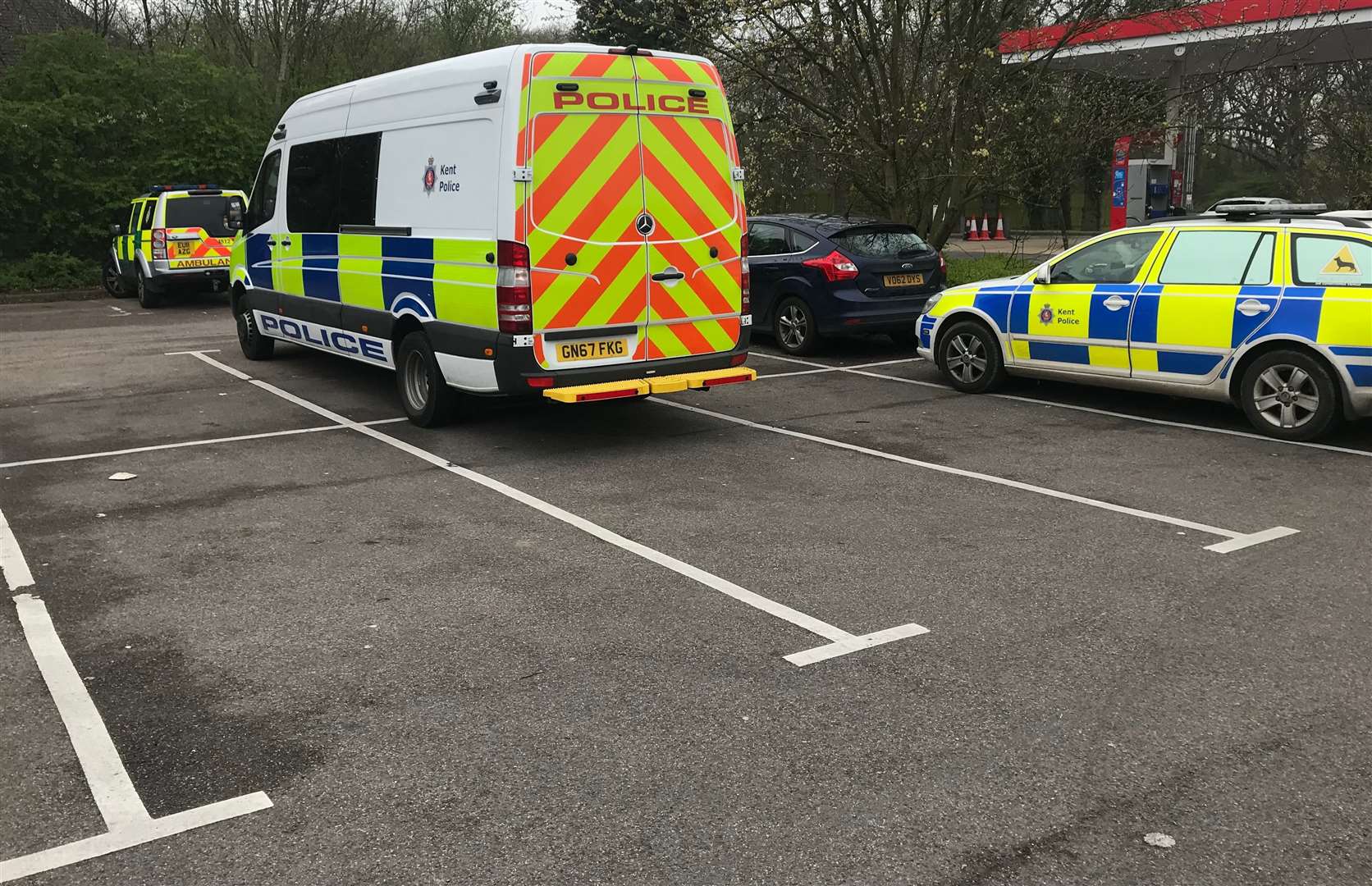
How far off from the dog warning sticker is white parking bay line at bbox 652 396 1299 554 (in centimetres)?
273

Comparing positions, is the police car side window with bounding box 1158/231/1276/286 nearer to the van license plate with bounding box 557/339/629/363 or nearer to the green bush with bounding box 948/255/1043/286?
the van license plate with bounding box 557/339/629/363

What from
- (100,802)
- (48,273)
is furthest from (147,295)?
(100,802)

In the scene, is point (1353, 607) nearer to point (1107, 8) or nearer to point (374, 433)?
point (374, 433)

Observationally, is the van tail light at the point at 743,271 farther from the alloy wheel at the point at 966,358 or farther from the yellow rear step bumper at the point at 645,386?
the alloy wheel at the point at 966,358

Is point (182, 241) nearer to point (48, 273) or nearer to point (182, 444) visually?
point (48, 273)

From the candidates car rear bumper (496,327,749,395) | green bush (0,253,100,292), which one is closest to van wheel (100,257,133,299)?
green bush (0,253,100,292)

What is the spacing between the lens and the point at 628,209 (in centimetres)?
801

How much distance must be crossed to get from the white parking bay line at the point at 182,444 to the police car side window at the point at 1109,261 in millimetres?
5486

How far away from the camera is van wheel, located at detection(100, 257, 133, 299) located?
21125 millimetres

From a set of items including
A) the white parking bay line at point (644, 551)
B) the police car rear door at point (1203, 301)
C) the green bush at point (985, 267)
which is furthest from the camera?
the green bush at point (985, 267)

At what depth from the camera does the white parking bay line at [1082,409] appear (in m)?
8.06

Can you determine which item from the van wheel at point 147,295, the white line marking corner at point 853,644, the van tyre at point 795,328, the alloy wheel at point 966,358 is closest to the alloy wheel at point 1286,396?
the alloy wheel at point 966,358

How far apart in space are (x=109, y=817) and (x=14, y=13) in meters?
31.7

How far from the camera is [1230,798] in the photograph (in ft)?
11.3
